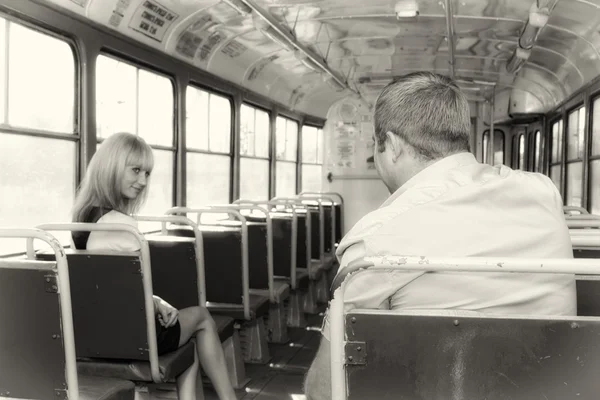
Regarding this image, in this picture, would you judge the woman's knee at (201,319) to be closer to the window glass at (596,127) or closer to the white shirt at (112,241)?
the white shirt at (112,241)

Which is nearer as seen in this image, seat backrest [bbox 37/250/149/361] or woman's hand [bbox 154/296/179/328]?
seat backrest [bbox 37/250/149/361]

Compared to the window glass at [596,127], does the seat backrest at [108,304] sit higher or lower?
lower

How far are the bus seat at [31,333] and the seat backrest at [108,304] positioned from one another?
0.49 meters

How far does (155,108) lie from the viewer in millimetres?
5055

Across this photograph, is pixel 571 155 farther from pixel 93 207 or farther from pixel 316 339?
pixel 93 207

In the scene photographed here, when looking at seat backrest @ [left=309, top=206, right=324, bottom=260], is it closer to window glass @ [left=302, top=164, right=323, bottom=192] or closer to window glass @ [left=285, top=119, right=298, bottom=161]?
window glass @ [left=285, top=119, right=298, bottom=161]

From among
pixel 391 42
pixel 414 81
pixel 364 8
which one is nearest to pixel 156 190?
pixel 364 8

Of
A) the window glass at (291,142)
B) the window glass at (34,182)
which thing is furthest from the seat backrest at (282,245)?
the window glass at (291,142)

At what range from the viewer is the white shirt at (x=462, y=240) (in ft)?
4.80

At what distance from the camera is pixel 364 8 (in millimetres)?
5676

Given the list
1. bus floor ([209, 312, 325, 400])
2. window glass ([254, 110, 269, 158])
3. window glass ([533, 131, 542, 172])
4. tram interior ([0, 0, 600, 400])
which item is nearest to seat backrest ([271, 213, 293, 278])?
tram interior ([0, 0, 600, 400])

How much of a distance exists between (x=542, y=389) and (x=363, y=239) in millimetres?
485

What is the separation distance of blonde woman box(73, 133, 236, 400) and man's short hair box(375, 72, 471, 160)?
68.9 inches

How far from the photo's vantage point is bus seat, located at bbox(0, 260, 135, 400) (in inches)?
86.1
